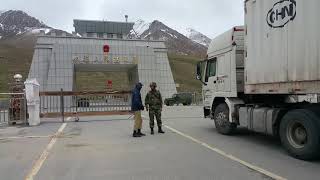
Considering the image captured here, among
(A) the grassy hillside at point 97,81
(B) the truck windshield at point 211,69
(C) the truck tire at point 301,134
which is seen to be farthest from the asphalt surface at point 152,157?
(A) the grassy hillside at point 97,81

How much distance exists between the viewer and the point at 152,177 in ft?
27.3

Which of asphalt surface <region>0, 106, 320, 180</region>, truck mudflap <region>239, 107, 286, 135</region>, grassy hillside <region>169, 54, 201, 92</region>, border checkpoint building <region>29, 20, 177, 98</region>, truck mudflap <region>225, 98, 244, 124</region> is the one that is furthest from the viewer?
grassy hillside <region>169, 54, 201, 92</region>

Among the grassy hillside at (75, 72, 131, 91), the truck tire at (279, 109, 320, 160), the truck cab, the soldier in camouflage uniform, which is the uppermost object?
the grassy hillside at (75, 72, 131, 91)

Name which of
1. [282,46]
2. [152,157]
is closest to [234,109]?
[282,46]

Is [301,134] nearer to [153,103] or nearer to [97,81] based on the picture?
[153,103]

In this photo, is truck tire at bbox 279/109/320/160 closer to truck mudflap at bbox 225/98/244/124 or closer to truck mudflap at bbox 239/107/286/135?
truck mudflap at bbox 239/107/286/135

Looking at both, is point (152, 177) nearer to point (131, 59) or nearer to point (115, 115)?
point (115, 115)

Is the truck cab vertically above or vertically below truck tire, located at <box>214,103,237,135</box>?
above

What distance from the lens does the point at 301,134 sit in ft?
33.6

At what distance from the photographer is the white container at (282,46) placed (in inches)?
383

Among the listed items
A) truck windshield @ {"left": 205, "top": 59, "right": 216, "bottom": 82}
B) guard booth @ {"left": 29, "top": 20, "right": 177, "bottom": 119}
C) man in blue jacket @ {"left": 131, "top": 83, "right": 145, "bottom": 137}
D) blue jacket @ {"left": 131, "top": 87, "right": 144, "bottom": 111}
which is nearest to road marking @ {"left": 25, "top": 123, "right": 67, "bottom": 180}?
man in blue jacket @ {"left": 131, "top": 83, "right": 145, "bottom": 137}

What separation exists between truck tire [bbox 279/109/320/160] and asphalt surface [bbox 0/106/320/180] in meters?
0.21

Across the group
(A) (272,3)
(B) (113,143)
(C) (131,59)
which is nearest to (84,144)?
(B) (113,143)

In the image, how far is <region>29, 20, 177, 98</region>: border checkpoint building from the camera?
41188 millimetres
